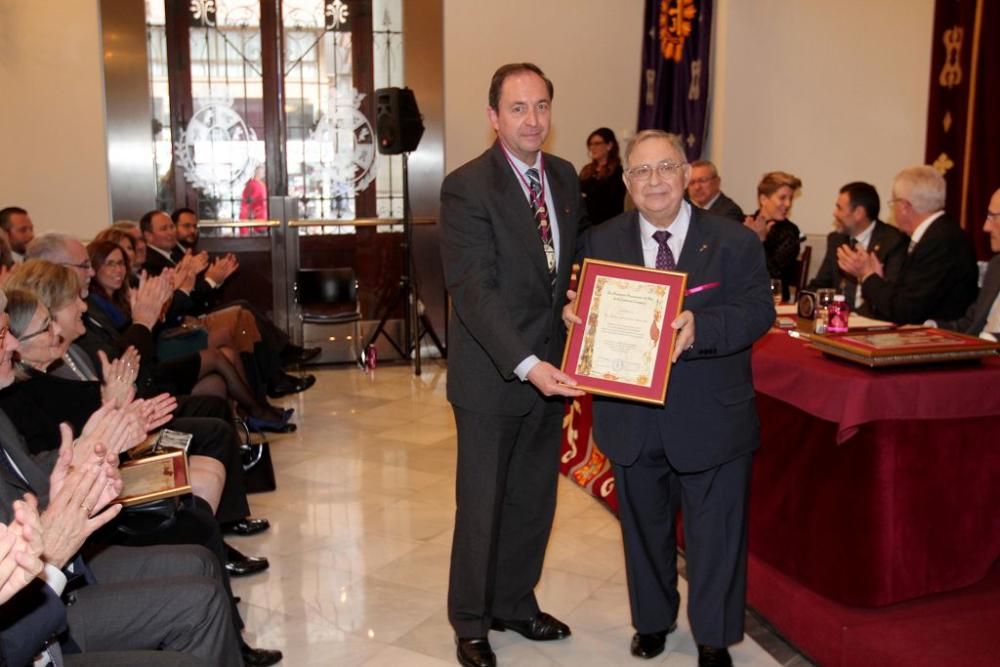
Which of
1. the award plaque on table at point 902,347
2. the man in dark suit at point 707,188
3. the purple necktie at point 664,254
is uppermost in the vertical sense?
the man in dark suit at point 707,188

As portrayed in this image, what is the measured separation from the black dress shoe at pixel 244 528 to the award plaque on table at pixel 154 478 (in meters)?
1.26

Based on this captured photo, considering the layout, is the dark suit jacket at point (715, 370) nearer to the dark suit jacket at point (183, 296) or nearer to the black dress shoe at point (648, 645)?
the black dress shoe at point (648, 645)

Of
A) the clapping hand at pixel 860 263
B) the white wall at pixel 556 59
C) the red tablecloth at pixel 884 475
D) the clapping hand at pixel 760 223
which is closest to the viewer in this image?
the red tablecloth at pixel 884 475

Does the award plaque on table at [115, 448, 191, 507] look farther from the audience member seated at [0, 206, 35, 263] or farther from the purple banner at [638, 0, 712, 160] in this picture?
the purple banner at [638, 0, 712, 160]

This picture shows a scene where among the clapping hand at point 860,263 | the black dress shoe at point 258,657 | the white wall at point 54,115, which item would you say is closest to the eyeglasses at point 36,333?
the black dress shoe at point 258,657

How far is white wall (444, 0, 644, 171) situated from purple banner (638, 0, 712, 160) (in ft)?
0.56

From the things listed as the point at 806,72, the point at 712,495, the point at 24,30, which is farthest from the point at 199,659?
the point at 24,30

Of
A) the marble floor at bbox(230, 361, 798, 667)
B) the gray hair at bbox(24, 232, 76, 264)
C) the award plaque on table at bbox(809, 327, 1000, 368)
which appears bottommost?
the marble floor at bbox(230, 361, 798, 667)

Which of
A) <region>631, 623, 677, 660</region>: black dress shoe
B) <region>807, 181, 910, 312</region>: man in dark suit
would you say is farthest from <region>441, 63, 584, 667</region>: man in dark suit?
<region>807, 181, 910, 312</region>: man in dark suit

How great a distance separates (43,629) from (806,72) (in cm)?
615

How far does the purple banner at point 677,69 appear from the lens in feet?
24.3

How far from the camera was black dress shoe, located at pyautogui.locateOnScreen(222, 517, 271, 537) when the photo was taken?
14.1 ft

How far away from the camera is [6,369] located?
2691 mm

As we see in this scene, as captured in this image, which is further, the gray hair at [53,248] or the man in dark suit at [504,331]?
the gray hair at [53,248]
